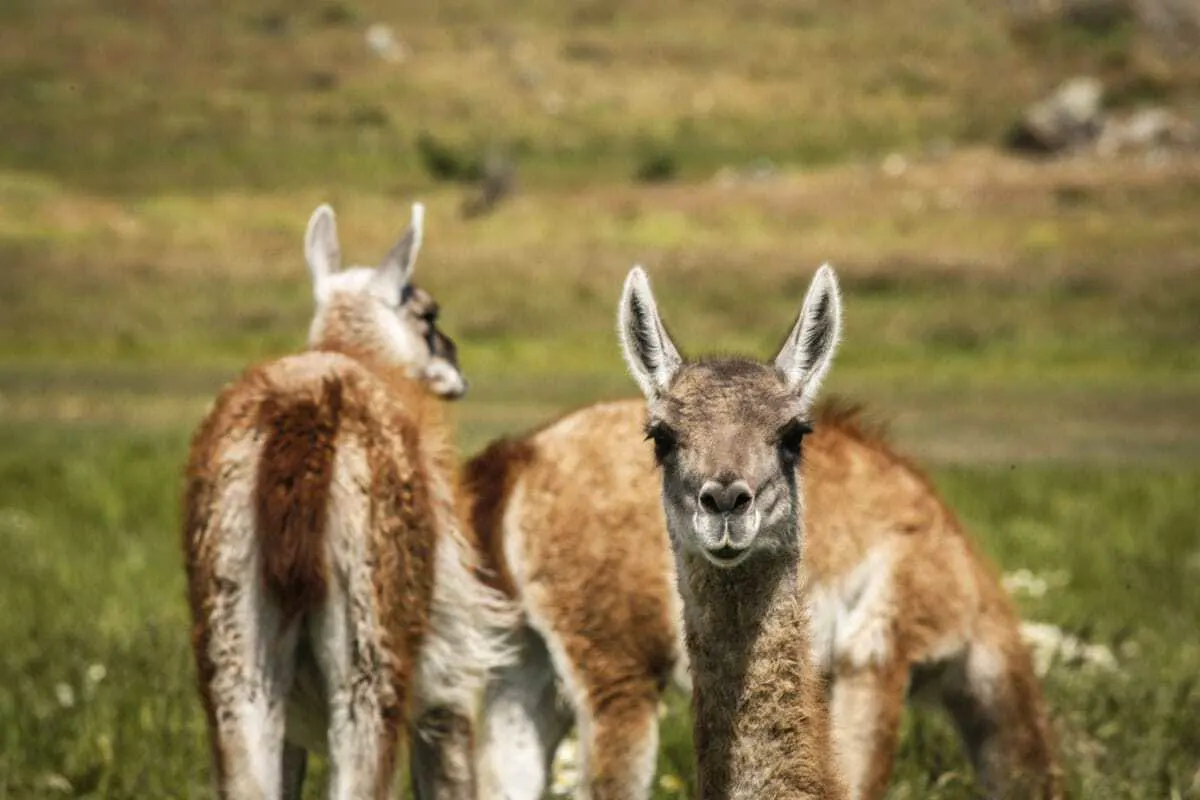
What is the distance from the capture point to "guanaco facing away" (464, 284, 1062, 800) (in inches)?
257

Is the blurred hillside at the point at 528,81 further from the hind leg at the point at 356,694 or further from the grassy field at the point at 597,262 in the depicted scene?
the hind leg at the point at 356,694

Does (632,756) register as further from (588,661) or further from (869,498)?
(869,498)

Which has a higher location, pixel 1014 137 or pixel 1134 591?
pixel 1014 137

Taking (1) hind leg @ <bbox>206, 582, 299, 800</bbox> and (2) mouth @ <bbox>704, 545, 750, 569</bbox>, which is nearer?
(2) mouth @ <bbox>704, 545, 750, 569</bbox>

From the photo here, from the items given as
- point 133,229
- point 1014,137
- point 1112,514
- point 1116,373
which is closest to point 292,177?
point 133,229

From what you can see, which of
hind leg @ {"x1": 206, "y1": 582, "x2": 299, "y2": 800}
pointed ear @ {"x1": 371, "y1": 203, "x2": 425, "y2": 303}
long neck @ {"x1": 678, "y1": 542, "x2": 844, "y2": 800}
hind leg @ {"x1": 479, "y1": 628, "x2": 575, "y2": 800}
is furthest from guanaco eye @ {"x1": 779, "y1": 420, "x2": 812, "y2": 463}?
pointed ear @ {"x1": 371, "y1": 203, "x2": 425, "y2": 303}

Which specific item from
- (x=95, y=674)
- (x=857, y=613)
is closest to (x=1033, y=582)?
(x=95, y=674)

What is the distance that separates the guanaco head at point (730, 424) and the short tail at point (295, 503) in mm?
1046

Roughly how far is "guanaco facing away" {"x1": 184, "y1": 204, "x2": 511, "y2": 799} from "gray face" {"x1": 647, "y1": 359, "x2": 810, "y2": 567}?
1078 mm

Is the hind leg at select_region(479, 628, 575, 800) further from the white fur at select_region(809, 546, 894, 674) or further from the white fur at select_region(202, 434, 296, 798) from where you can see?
the white fur at select_region(202, 434, 296, 798)

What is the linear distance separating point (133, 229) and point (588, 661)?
42339 millimetres

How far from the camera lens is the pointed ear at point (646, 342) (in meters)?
5.14

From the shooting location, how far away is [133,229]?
1866 inches

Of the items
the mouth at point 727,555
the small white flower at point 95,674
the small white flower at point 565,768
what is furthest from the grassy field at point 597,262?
the mouth at point 727,555
